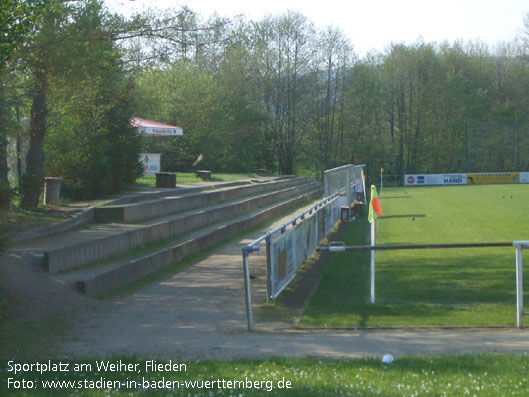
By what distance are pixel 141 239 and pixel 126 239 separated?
89cm

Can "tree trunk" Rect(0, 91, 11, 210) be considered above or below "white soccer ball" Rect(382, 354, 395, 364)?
above

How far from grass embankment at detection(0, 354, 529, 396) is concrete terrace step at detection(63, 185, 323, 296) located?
14.1 feet

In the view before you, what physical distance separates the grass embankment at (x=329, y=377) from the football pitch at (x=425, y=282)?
9.20 ft

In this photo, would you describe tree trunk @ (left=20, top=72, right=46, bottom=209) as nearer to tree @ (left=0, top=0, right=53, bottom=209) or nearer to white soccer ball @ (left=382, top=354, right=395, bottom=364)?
tree @ (left=0, top=0, right=53, bottom=209)

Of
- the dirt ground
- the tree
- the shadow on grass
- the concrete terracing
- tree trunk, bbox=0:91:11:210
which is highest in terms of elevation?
the tree

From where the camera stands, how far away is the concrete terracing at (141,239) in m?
11.3

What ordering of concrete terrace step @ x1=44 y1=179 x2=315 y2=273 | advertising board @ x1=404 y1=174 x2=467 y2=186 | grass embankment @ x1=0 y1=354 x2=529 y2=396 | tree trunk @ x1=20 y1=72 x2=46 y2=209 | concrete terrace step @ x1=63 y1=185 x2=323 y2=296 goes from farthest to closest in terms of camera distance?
advertising board @ x1=404 y1=174 x2=467 y2=186, tree trunk @ x1=20 y1=72 x2=46 y2=209, concrete terrace step @ x1=44 y1=179 x2=315 y2=273, concrete terrace step @ x1=63 y1=185 x2=323 y2=296, grass embankment @ x1=0 y1=354 x2=529 y2=396

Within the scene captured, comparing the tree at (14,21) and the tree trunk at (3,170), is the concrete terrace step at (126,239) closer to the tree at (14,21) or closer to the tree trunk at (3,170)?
the tree trunk at (3,170)

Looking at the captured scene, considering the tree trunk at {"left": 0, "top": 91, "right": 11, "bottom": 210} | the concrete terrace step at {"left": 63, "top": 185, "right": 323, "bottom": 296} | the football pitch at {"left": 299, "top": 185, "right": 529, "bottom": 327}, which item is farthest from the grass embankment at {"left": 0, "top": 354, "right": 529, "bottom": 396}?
the tree trunk at {"left": 0, "top": 91, "right": 11, "bottom": 210}

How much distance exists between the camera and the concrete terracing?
11.3 metres

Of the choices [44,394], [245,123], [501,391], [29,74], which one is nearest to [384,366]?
[501,391]

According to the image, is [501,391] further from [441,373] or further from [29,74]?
[29,74]

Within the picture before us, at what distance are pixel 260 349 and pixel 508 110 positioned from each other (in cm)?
6983

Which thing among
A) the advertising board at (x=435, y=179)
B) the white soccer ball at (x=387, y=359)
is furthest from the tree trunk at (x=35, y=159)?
the advertising board at (x=435, y=179)
